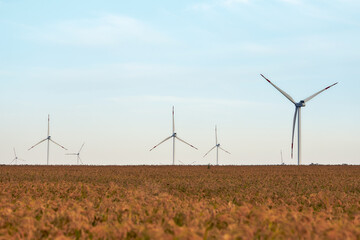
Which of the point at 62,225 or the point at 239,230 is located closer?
the point at 239,230

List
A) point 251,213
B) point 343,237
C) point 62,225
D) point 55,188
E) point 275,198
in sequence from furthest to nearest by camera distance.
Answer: point 55,188 < point 275,198 < point 251,213 < point 62,225 < point 343,237

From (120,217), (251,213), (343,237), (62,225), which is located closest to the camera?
(343,237)

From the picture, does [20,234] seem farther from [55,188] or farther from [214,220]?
[55,188]

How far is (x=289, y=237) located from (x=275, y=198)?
2254cm

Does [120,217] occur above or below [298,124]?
below

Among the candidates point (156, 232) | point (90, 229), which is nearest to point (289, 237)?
point (156, 232)

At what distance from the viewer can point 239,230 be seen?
11.2 m

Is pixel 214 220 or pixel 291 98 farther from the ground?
pixel 291 98

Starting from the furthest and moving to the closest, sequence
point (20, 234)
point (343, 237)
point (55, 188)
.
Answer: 1. point (55, 188)
2. point (20, 234)
3. point (343, 237)

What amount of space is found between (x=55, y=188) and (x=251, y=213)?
1051 inches

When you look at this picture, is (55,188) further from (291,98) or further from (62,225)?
(291,98)

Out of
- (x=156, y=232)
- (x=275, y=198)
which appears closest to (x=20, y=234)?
(x=156, y=232)

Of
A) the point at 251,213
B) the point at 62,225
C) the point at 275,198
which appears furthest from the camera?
the point at 275,198

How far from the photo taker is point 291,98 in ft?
303
